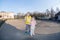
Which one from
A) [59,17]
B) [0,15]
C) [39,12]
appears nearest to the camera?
[59,17]

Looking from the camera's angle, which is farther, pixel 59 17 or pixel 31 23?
pixel 59 17

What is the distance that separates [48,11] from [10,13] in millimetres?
20459

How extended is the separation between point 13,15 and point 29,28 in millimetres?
75587

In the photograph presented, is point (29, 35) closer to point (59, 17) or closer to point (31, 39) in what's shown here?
point (31, 39)

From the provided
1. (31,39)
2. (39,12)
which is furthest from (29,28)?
(39,12)

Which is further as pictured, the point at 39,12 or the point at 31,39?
the point at 39,12

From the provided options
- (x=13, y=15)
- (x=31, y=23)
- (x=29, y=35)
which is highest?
(x=31, y=23)

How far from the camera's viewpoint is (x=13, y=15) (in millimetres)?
87812

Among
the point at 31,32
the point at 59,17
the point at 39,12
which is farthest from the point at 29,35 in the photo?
the point at 39,12

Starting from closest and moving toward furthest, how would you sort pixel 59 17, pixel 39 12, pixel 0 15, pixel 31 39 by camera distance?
pixel 31 39 < pixel 59 17 < pixel 39 12 < pixel 0 15

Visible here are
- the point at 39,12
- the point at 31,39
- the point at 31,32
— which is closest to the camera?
the point at 31,39

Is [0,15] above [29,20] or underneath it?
underneath

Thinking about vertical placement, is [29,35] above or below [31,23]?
below

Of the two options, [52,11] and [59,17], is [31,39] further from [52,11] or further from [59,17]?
[52,11]
